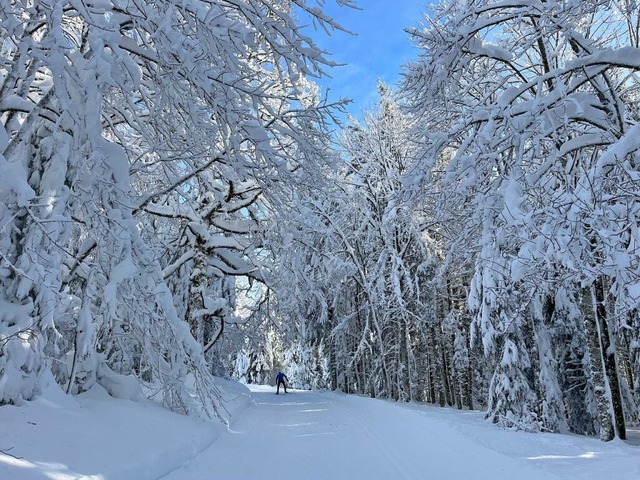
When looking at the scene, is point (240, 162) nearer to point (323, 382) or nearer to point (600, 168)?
point (600, 168)

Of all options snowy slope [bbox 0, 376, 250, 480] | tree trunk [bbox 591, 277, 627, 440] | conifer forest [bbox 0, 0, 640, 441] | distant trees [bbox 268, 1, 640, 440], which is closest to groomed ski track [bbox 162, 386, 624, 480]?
snowy slope [bbox 0, 376, 250, 480]

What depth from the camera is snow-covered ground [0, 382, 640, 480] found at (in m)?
4.16

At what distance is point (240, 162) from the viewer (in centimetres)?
489

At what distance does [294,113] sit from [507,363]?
29.4ft

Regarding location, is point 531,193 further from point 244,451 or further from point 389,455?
point 244,451

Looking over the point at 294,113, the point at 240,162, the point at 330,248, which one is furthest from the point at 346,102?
the point at 330,248

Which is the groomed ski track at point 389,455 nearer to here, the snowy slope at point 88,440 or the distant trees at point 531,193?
the snowy slope at point 88,440

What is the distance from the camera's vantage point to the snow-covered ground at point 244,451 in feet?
13.6

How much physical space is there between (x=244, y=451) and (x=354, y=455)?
163cm

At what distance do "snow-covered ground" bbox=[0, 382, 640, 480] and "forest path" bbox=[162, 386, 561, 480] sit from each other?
15 millimetres

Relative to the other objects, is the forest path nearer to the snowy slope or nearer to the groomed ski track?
the groomed ski track

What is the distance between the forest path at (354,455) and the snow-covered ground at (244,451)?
15 mm

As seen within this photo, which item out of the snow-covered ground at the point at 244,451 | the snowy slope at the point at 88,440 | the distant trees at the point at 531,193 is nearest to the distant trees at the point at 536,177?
the distant trees at the point at 531,193

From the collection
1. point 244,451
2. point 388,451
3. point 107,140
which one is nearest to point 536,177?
point 388,451
